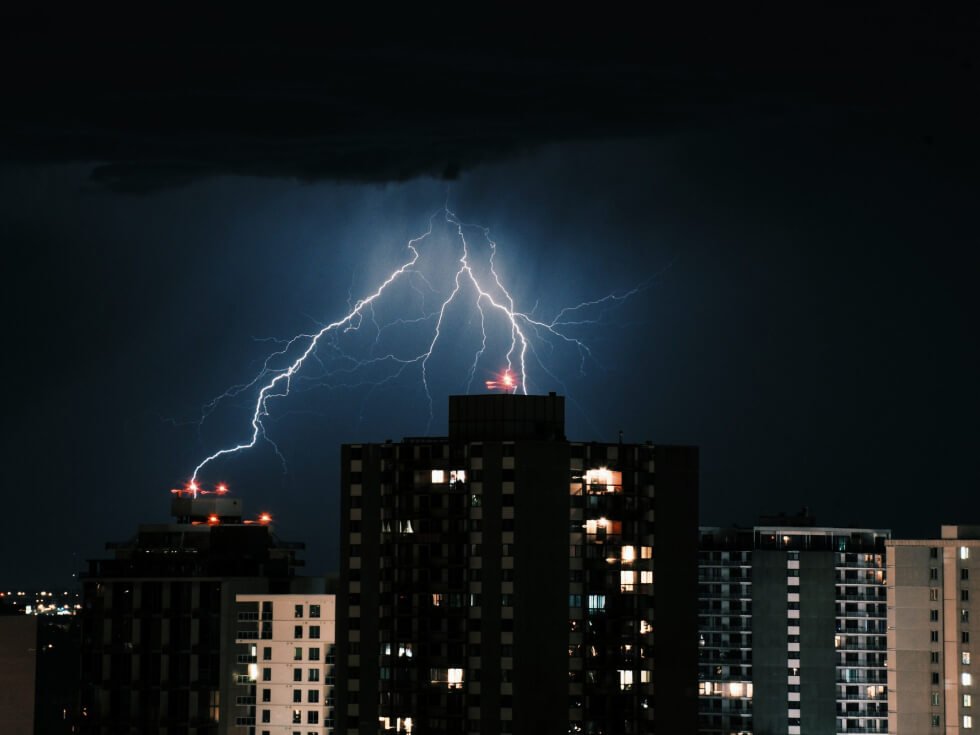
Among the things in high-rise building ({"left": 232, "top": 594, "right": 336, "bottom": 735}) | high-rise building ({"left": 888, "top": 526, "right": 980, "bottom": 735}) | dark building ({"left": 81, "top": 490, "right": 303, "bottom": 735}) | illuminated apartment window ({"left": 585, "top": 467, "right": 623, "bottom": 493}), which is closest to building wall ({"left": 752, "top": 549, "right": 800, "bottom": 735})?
high-rise building ({"left": 888, "top": 526, "right": 980, "bottom": 735})

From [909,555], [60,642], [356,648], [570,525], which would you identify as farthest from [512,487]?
[60,642]

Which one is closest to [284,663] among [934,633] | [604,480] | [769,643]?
[604,480]

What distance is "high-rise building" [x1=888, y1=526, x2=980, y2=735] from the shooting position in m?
147

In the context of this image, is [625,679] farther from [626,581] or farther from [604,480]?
[604,480]

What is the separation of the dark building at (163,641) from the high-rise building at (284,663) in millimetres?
555

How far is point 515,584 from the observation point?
121 meters

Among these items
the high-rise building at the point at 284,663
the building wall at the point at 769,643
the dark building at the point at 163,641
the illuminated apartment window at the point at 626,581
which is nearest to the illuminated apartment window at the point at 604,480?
the illuminated apartment window at the point at 626,581

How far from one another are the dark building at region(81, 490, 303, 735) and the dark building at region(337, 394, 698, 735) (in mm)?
16780

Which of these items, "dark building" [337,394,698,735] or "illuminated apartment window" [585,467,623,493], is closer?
"dark building" [337,394,698,735]

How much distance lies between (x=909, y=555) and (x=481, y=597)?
136 ft

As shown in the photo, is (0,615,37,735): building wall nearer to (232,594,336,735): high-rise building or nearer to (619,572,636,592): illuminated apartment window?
(232,594,336,735): high-rise building

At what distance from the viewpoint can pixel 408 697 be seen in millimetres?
121812

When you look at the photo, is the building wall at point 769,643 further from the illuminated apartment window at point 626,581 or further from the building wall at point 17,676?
the building wall at point 17,676

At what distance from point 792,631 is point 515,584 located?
72423mm
